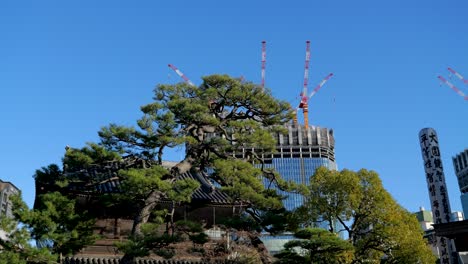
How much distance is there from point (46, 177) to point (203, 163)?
7.49 metres

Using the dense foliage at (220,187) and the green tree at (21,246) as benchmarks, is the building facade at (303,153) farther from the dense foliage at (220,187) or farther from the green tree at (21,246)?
the green tree at (21,246)

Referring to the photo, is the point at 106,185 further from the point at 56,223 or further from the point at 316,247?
the point at 316,247

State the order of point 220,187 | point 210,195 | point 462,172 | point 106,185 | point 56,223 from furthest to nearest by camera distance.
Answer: point 462,172
point 210,195
point 106,185
point 220,187
point 56,223

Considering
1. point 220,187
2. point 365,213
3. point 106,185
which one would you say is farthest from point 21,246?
point 365,213

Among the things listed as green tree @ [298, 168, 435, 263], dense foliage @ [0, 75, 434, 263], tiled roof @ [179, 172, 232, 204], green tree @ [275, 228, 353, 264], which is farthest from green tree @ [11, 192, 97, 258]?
green tree @ [298, 168, 435, 263]

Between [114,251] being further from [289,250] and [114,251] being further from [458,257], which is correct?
[458,257]

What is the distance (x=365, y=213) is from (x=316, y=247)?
474 centimetres

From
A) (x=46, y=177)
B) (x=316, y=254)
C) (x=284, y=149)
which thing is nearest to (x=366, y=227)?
(x=316, y=254)

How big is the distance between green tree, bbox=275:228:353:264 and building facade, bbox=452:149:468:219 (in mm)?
155414

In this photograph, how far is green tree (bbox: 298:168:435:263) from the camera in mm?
22703

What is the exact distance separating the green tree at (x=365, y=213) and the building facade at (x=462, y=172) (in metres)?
152

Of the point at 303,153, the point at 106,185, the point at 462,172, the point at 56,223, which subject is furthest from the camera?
the point at 303,153

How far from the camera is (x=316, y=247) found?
66.2 feet

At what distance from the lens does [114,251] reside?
23875 mm
